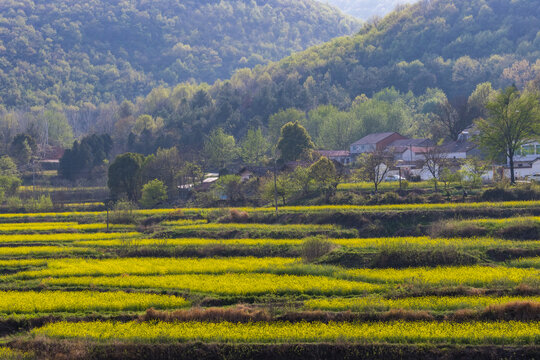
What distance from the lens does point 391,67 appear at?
145 m

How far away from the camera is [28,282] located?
94.2 ft

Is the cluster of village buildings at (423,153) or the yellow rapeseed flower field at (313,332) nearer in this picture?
the yellow rapeseed flower field at (313,332)

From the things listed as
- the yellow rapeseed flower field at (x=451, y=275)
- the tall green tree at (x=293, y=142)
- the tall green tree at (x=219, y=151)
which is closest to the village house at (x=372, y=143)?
the tall green tree at (x=293, y=142)

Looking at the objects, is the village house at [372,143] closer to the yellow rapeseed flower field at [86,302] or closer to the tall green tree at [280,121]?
the tall green tree at [280,121]

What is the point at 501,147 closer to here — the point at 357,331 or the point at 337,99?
the point at 357,331

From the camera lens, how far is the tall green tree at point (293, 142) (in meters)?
77.9

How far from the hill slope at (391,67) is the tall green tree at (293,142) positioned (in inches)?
1544

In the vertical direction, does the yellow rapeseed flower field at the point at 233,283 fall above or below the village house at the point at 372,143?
below

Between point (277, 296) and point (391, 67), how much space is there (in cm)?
12985

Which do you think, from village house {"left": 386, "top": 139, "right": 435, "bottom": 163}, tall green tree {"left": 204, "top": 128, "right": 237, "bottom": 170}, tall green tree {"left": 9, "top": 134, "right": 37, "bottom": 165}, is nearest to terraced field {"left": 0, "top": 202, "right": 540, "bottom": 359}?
village house {"left": 386, "top": 139, "right": 435, "bottom": 163}

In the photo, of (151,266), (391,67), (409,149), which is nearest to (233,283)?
(151,266)

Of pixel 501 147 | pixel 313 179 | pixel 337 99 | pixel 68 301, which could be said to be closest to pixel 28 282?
pixel 68 301

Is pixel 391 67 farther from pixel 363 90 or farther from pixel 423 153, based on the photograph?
pixel 423 153

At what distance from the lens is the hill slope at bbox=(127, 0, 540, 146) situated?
126125 mm
